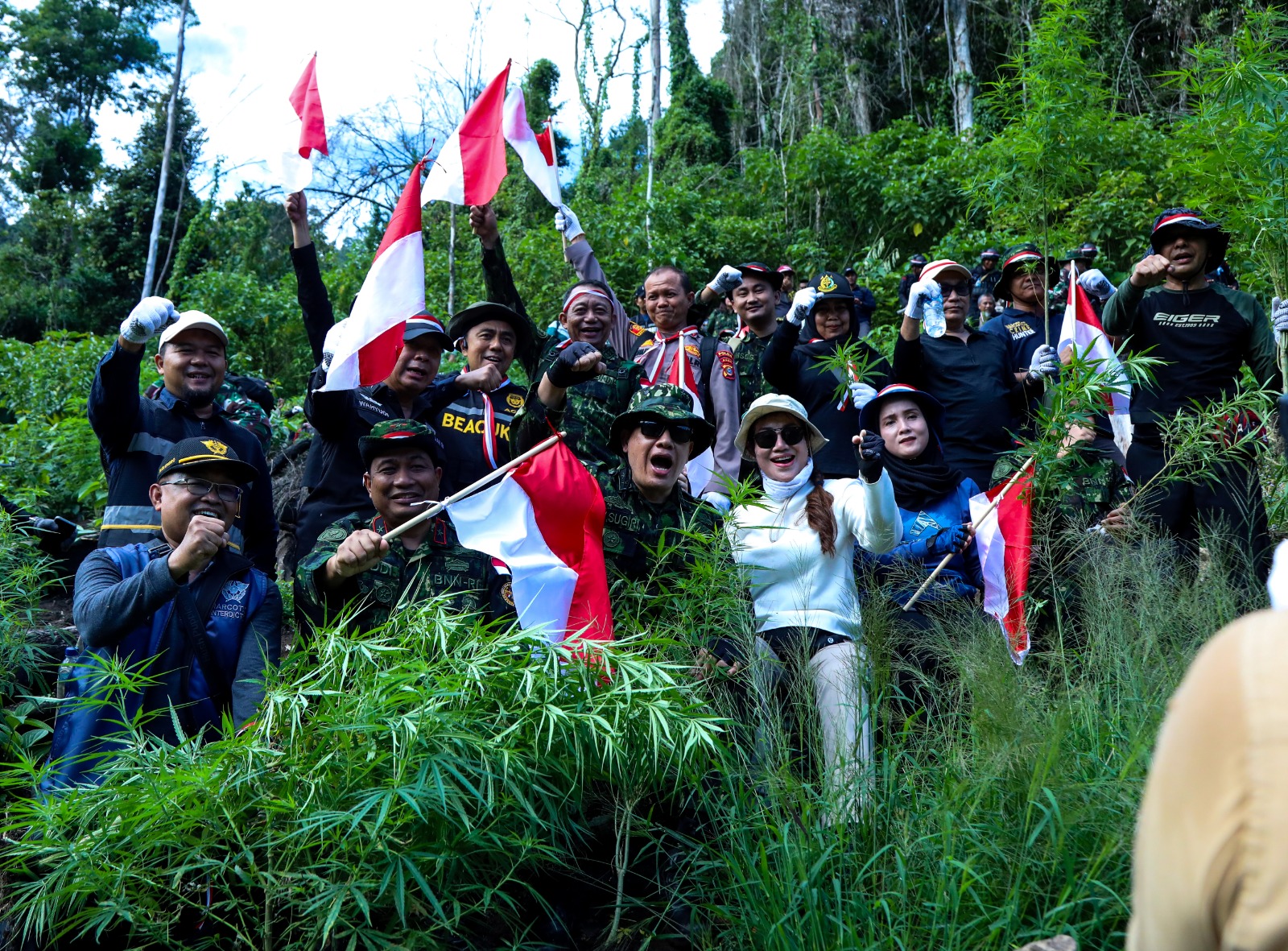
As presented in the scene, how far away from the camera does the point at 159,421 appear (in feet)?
16.0

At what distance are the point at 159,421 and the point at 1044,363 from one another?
14.3 feet

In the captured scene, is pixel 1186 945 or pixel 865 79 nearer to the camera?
A: pixel 1186 945

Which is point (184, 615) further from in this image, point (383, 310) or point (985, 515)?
point (985, 515)

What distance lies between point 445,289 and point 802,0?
11.5m

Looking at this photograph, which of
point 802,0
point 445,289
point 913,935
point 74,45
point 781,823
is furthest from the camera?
point 74,45

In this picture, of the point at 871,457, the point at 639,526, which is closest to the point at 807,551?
the point at 871,457

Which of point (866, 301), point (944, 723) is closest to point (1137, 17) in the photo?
point (866, 301)

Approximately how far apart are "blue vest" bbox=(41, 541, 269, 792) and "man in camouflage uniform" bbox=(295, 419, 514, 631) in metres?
0.25

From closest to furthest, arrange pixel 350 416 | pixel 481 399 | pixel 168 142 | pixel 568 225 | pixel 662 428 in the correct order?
pixel 662 428
pixel 350 416
pixel 481 399
pixel 568 225
pixel 168 142

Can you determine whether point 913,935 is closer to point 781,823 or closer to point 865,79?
point 781,823

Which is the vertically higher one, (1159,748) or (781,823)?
(1159,748)

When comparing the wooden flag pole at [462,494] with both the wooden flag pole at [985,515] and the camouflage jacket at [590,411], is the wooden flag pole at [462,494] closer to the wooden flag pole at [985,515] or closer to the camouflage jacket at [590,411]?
the camouflage jacket at [590,411]

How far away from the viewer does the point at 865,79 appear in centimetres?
2128

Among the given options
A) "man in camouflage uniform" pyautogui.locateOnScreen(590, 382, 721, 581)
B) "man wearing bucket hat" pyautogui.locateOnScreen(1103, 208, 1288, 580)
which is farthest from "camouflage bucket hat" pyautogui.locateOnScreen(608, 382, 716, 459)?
"man wearing bucket hat" pyautogui.locateOnScreen(1103, 208, 1288, 580)
